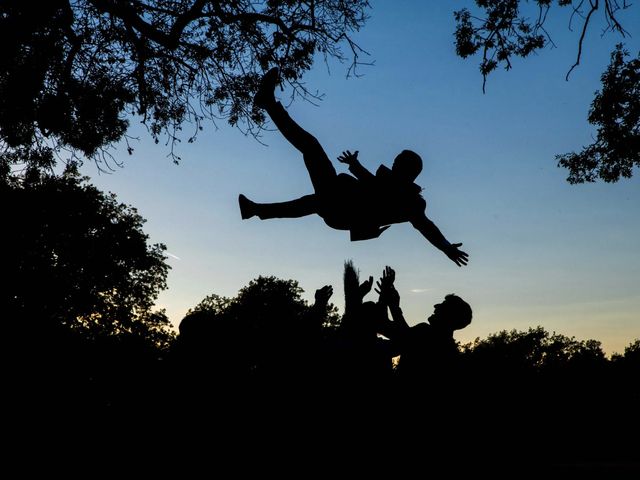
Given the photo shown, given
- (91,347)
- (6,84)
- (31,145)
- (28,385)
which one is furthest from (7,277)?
(28,385)

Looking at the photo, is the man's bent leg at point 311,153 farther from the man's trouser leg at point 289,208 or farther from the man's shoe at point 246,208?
the man's shoe at point 246,208

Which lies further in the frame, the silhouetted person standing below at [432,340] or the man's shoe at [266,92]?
the man's shoe at [266,92]

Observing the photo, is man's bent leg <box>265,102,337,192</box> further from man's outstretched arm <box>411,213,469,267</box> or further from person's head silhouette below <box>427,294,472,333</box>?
person's head silhouette below <box>427,294,472,333</box>

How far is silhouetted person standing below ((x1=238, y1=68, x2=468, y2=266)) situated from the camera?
14.6 ft

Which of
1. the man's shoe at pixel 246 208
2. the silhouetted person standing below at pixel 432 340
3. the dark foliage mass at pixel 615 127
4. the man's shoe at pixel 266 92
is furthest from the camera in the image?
the dark foliage mass at pixel 615 127

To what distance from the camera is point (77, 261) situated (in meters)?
25.6

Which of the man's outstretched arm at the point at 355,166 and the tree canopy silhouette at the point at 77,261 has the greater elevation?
the tree canopy silhouette at the point at 77,261

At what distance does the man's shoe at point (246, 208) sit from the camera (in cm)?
489

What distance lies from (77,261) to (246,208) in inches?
942

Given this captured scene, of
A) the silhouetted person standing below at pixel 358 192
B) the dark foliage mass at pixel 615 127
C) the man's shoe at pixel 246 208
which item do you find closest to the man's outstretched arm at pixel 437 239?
the silhouetted person standing below at pixel 358 192

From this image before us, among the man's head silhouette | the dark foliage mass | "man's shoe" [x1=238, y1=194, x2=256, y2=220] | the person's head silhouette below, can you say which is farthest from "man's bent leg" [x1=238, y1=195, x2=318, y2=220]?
the dark foliage mass

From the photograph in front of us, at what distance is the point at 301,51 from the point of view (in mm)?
9742

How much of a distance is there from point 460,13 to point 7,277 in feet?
73.1

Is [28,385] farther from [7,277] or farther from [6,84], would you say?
[7,277]
